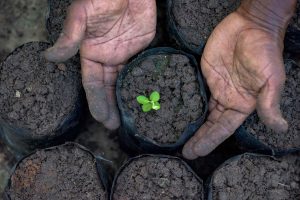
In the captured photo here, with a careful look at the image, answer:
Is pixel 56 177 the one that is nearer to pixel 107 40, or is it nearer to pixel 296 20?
pixel 107 40

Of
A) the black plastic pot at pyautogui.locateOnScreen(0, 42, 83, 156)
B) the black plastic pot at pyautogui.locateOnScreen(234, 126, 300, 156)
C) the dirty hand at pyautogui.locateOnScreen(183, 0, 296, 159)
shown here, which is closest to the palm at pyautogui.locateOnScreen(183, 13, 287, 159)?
the dirty hand at pyautogui.locateOnScreen(183, 0, 296, 159)

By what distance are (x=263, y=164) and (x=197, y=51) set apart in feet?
1.99

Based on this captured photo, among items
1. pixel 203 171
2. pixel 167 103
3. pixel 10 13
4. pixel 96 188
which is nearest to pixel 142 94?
pixel 167 103

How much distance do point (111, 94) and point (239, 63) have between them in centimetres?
60

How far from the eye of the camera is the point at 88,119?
2395 millimetres

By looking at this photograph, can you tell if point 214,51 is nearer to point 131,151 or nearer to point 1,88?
point 131,151

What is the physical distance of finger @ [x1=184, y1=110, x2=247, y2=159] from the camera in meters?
1.95

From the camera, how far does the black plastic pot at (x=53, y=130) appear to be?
6.59 feet

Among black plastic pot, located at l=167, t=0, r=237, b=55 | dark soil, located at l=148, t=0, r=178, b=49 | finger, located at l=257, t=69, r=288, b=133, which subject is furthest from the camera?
dark soil, located at l=148, t=0, r=178, b=49

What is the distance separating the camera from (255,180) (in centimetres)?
196

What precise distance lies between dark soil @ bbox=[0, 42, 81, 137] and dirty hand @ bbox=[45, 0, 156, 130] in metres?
0.13

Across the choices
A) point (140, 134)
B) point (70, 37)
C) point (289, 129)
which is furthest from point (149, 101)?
point (289, 129)

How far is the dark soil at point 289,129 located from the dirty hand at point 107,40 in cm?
63

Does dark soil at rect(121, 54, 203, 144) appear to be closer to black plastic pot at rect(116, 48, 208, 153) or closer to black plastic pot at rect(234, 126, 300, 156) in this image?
black plastic pot at rect(116, 48, 208, 153)
